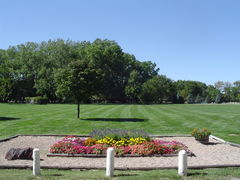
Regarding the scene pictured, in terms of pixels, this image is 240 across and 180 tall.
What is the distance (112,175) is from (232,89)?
145m

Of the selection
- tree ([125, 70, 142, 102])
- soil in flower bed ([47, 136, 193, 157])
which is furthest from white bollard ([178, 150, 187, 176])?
tree ([125, 70, 142, 102])

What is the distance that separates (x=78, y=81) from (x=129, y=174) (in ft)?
54.0

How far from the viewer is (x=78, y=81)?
23406 mm

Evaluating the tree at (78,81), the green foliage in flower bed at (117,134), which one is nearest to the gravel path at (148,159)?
the green foliage in flower bed at (117,134)

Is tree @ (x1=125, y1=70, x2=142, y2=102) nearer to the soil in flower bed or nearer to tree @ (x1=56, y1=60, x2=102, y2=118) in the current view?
tree @ (x1=56, y1=60, x2=102, y2=118)

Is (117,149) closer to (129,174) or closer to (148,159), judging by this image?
(148,159)

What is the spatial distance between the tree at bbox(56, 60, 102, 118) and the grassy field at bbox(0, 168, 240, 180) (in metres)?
15.4

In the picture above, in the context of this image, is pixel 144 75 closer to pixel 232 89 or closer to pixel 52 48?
pixel 52 48

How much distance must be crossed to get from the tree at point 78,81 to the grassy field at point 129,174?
15.4m

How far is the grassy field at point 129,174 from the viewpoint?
286 inches

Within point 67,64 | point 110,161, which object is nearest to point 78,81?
point 110,161

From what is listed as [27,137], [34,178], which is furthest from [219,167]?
[27,137]

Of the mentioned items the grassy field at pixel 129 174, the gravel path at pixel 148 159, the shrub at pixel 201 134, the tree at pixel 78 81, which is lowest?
the gravel path at pixel 148 159

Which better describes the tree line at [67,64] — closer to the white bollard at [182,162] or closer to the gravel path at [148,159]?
the gravel path at [148,159]
